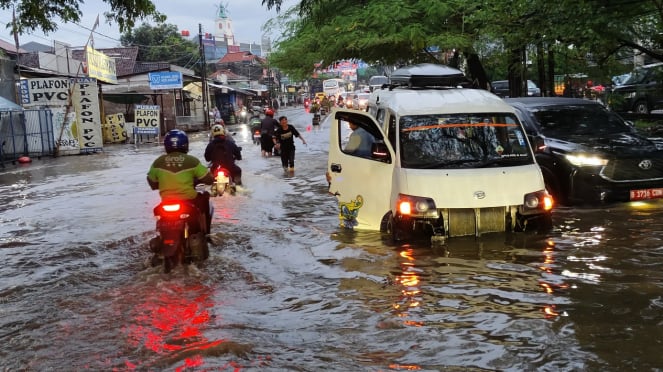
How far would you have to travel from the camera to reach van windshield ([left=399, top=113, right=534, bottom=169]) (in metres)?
7.72

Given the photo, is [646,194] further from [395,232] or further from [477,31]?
[477,31]

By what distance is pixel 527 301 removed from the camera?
5.58 metres

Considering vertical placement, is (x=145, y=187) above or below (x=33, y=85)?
below

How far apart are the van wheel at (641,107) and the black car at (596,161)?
15.4 m

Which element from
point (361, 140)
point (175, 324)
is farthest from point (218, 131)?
point (175, 324)

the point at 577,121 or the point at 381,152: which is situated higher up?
the point at 577,121

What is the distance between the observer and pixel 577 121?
10664mm

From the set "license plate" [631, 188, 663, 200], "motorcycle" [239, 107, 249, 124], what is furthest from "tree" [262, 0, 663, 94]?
"motorcycle" [239, 107, 249, 124]

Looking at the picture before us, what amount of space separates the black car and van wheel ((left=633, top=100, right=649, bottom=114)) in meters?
15.4

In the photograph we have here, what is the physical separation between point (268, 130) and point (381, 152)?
39.4 feet

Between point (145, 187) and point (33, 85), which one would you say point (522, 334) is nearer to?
point (145, 187)

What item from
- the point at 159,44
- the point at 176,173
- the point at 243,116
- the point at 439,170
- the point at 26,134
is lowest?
the point at 439,170

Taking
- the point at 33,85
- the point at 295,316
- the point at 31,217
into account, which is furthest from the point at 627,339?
the point at 33,85

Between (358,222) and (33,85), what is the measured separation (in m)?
21.9
